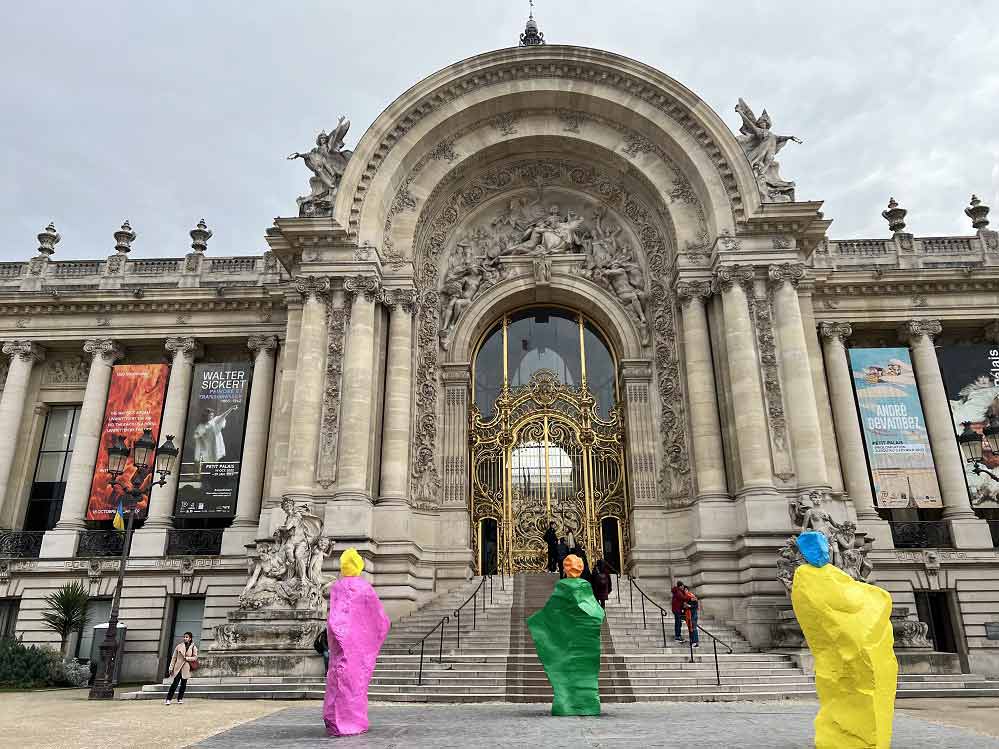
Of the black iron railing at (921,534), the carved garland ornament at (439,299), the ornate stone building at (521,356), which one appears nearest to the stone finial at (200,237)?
the ornate stone building at (521,356)

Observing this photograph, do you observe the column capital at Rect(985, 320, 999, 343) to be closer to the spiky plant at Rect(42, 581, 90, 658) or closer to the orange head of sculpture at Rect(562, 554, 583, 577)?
the orange head of sculpture at Rect(562, 554, 583, 577)

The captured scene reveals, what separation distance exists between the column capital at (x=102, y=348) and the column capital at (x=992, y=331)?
28477mm

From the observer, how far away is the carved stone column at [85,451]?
21547mm

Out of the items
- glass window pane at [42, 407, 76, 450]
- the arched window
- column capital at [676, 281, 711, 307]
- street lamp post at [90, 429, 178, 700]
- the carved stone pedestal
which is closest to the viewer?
street lamp post at [90, 429, 178, 700]

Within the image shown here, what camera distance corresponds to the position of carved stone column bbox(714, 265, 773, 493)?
17422 mm

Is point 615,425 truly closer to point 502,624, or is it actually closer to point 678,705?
point 502,624

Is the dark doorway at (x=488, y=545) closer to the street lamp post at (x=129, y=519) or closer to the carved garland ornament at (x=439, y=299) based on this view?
the carved garland ornament at (x=439, y=299)

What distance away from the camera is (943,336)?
23.4m

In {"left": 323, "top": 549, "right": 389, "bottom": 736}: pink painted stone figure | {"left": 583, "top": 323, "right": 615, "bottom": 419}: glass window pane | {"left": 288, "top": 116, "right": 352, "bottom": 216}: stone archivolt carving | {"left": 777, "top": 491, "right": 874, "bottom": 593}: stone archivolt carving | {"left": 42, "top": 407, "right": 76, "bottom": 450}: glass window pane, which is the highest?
{"left": 288, "top": 116, "right": 352, "bottom": 216}: stone archivolt carving

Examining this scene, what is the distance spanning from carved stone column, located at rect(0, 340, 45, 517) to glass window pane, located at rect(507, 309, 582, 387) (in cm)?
1613

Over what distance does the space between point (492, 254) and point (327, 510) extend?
9879 mm

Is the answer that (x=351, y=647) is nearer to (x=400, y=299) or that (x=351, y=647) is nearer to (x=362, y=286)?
(x=362, y=286)

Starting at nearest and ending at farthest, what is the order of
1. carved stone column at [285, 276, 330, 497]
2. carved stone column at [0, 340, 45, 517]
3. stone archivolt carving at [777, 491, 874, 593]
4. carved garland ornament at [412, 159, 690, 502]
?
stone archivolt carving at [777, 491, 874, 593], carved stone column at [285, 276, 330, 497], carved garland ornament at [412, 159, 690, 502], carved stone column at [0, 340, 45, 517]

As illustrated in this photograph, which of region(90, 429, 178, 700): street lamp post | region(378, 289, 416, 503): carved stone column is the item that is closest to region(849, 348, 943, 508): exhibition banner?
region(378, 289, 416, 503): carved stone column
